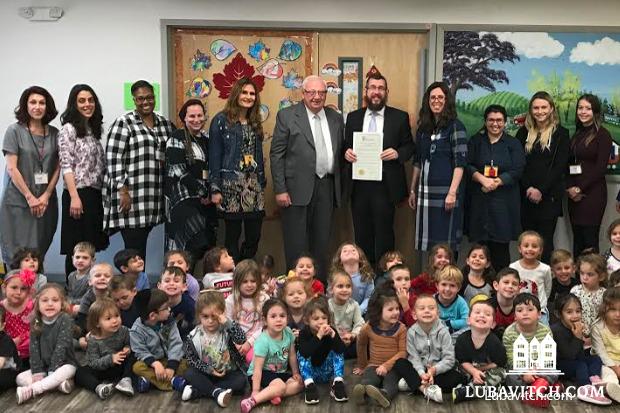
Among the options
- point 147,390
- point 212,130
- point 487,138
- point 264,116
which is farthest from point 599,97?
point 147,390

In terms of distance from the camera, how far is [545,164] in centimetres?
467

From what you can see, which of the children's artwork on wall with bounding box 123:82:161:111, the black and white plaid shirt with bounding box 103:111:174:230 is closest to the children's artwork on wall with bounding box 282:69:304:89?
the children's artwork on wall with bounding box 123:82:161:111

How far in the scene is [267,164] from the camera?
525 cm

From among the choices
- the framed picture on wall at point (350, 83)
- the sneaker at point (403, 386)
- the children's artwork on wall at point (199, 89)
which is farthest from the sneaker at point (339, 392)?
the children's artwork on wall at point (199, 89)

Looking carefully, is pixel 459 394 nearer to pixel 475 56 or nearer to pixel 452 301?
pixel 452 301

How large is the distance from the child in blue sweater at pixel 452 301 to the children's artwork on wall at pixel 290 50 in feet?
7.48

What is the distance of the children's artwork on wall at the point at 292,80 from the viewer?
5.16 metres

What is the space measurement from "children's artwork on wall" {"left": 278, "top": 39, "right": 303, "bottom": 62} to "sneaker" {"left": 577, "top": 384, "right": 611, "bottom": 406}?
321 centimetres

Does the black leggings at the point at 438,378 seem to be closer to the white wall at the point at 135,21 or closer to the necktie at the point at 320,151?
the necktie at the point at 320,151

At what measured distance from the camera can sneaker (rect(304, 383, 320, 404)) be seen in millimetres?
3152

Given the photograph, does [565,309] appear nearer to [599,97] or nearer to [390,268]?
[390,268]

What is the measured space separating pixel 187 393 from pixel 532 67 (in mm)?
3630

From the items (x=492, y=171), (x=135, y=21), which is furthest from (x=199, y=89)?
(x=492, y=171)

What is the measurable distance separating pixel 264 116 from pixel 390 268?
5.91 feet
